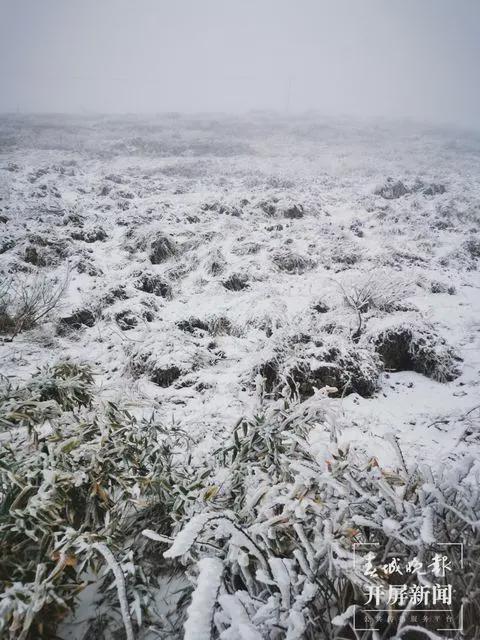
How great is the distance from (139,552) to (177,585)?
0.90 feet

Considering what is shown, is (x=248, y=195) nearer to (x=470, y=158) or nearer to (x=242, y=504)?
(x=242, y=504)

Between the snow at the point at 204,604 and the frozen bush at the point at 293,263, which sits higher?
the snow at the point at 204,604

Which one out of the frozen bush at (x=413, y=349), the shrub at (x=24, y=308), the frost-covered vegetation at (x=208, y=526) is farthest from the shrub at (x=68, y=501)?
the frozen bush at (x=413, y=349)

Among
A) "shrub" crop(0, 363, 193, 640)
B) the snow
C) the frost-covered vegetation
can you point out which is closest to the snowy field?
the snow

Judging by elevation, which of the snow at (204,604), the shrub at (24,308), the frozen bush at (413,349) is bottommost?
the frozen bush at (413,349)

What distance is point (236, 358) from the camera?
Answer: 5289mm

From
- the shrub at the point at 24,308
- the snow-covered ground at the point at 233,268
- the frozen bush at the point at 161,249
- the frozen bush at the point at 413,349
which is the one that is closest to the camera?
the snow-covered ground at the point at 233,268

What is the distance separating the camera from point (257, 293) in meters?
6.83

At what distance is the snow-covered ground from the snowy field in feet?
0.14

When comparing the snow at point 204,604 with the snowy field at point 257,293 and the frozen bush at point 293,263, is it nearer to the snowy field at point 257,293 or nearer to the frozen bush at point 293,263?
the snowy field at point 257,293

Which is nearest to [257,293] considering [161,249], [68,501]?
[161,249]

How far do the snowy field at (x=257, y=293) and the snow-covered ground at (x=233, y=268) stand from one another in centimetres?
4

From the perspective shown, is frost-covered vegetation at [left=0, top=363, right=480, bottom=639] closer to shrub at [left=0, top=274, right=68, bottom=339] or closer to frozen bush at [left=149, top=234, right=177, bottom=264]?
shrub at [left=0, top=274, right=68, bottom=339]

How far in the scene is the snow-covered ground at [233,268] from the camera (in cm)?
454
